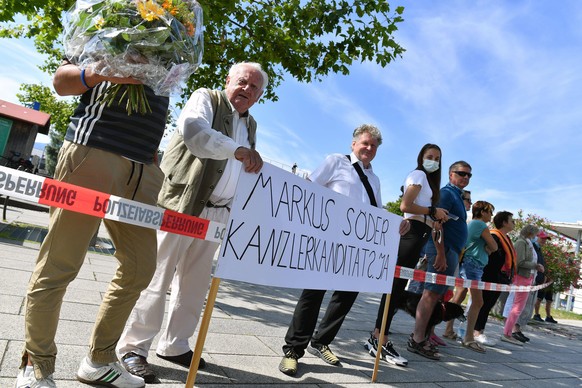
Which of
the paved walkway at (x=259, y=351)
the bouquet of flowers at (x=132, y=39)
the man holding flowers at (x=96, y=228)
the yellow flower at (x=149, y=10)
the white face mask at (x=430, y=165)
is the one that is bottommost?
the paved walkway at (x=259, y=351)

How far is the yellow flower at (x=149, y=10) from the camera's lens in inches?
81.4

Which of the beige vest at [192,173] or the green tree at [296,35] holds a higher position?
the green tree at [296,35]

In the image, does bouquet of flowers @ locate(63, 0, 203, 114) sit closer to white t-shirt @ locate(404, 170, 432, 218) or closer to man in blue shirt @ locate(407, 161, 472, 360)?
white t-shirt @ locate(404, 170, 432, 218)

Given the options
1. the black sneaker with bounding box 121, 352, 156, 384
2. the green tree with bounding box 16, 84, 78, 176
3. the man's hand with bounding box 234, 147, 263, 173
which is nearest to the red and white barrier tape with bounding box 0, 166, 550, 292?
the man's hand with bounding box 234, 147, 263, 173

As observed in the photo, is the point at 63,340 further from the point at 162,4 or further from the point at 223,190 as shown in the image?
the point at 162,4

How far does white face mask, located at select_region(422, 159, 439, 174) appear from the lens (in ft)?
15.8

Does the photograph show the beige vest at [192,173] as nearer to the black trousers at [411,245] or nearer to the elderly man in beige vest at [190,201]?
the elderly man in beige vest at [190,201]

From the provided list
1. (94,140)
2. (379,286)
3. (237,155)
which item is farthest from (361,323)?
(94,140)

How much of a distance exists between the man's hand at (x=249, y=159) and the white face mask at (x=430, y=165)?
282cm

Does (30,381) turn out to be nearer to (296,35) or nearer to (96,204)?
(96,204)

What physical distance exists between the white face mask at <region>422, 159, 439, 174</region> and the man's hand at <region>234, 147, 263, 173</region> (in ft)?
9.24

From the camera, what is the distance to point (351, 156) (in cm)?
427

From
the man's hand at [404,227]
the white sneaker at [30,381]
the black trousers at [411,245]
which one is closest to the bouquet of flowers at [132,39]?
the white sneaker at [30,381]

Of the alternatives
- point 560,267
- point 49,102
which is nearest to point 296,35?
point 560,267
